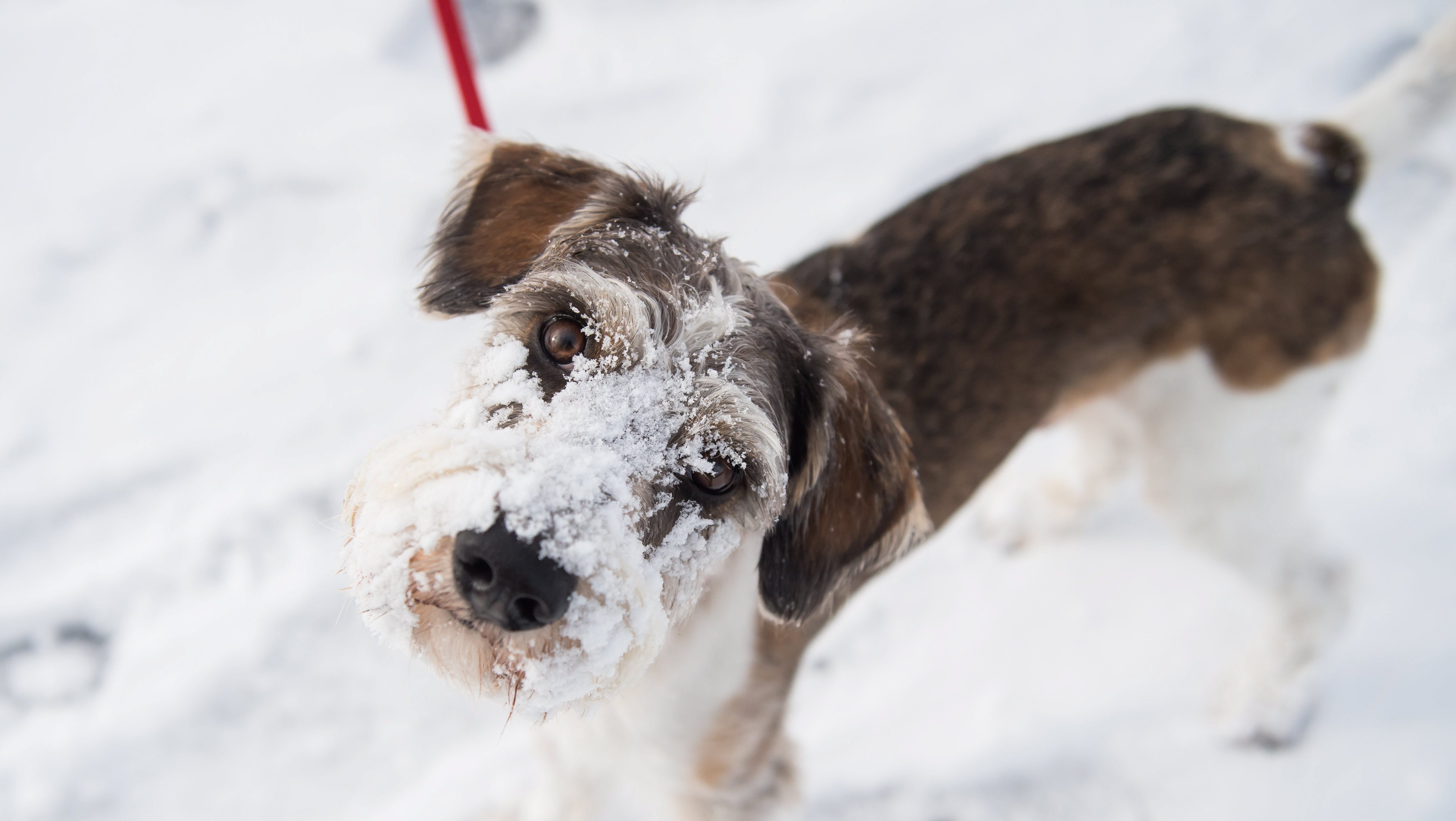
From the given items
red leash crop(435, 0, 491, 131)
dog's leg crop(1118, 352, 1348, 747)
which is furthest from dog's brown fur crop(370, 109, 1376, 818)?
red leash crop(435, 0, 491, 131)

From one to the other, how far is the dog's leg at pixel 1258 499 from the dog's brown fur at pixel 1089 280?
12 centimetres

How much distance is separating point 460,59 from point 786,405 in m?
1.60

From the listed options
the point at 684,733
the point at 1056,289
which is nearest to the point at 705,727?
the point at 684,733

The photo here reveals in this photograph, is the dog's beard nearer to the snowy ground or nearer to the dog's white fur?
the snowy ground

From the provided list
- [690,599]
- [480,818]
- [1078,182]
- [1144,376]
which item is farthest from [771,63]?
[480,818]

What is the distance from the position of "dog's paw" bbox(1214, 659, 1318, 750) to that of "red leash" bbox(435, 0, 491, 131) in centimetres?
357

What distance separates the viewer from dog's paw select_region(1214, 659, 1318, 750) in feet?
10.9

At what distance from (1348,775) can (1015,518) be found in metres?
1.55

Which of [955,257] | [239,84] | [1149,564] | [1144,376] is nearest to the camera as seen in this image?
[955,257]

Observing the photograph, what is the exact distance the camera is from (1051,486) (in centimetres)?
388

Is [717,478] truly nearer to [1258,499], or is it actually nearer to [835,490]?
[835,490]

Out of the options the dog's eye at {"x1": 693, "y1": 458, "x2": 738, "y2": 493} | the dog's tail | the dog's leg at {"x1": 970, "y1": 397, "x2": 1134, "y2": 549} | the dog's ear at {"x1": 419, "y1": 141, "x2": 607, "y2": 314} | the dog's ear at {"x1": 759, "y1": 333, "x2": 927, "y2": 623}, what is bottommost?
the dog's leg at {"x1": 970, "y1": 397, "x2": 1134, "y2": 549}

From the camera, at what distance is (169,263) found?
13.2 ft

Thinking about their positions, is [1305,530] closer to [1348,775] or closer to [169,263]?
[1348,775]
